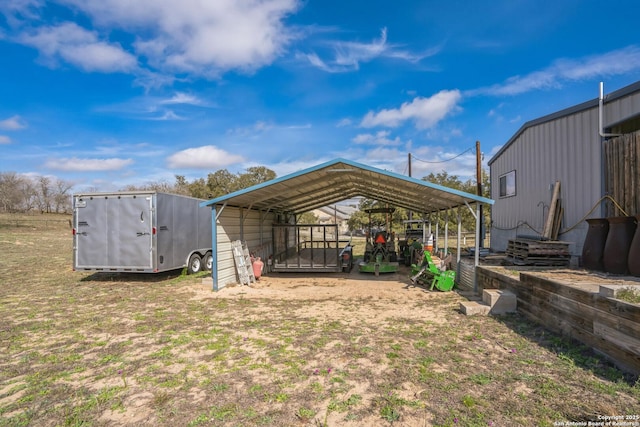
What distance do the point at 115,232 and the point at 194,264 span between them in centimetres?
284

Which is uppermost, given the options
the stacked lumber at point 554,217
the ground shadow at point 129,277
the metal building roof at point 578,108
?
the metal building roof at point 578,108

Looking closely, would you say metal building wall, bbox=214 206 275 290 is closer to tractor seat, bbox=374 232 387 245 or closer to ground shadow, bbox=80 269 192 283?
ground shadow, bbox=80 269 192 283

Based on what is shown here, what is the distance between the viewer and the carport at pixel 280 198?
8.73 meters

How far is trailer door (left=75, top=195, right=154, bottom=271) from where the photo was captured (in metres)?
9.70

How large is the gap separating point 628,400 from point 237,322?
201 inches

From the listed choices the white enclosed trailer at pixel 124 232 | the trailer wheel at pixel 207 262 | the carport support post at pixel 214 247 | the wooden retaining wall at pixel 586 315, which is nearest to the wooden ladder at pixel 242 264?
the carport support post at pixel 214 247

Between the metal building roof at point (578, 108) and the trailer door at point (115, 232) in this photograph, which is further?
the trailer door at point (115, 232)

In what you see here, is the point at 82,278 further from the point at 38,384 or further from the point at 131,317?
the point at 38,384

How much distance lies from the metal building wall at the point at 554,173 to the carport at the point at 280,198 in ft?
6.42

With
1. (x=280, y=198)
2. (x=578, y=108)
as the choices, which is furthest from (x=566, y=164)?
(x=280, y=198)

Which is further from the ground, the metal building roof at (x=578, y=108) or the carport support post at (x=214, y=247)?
the metal building roof at (x=578, y=108)

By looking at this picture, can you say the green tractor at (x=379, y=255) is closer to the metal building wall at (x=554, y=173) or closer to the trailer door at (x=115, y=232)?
the metal building wall at (x=554, y=173)

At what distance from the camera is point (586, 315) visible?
4.39m

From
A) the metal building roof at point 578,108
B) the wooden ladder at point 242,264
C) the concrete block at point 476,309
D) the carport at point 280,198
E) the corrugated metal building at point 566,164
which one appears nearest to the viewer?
the concrete block at point 476,309
